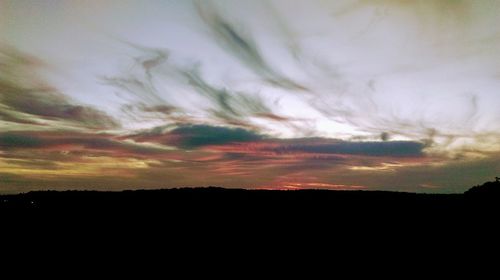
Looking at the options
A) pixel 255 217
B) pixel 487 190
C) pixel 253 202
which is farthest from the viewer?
pixel 487 190

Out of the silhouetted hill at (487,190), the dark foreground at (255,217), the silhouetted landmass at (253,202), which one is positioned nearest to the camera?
the dark foreground at (255,217)

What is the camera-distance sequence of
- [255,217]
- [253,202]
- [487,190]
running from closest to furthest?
[255,217] < [253,202] < [487,190]

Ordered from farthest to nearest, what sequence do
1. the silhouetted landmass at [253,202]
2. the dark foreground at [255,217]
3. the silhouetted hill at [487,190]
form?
the silhouetted hill at [487,190], the silhouetted landmass at [253,202], the dark foreground at [255,217]

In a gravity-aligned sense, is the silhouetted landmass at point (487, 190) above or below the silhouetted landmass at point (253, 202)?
above

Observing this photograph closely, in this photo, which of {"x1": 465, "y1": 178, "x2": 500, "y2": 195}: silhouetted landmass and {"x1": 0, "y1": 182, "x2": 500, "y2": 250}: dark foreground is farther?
{"x1": 465, "y1": 178, "x2": 500, "y2": 195}: silhouetted landmass

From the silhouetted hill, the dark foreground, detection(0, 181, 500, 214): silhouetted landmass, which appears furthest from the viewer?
the silhouetted hill

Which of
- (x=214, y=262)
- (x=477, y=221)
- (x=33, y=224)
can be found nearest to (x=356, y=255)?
(x=214, y=262)

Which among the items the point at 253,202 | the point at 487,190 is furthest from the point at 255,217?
the point at 487,190

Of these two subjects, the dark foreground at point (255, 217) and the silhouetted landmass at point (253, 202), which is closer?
Result: the dark foreground at point (255, 217)

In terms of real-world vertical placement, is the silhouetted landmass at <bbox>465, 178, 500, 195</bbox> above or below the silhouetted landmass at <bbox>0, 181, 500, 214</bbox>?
above

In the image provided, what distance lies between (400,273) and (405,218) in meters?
9.44

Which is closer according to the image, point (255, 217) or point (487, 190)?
point (255, 217)

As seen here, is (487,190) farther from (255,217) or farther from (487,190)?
(255,217)

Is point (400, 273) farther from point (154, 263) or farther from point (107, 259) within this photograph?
point (107, 259)
